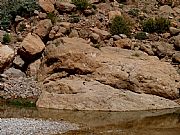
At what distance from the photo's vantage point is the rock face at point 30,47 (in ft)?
122

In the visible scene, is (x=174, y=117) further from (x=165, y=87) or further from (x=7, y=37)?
(x=7, y=37)

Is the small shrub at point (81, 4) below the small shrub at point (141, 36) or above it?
above

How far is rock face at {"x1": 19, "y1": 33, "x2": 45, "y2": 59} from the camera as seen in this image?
122ft

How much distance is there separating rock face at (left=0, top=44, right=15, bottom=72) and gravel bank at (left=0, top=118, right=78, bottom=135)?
10.8m

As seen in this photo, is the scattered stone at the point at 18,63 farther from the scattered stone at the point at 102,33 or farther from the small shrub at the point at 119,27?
the small shrub at the point at 119,27

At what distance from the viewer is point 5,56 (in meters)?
34.3

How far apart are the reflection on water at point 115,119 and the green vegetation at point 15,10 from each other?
57.6 feet

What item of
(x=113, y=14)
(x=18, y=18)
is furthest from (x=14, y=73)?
(x=113, y=14)

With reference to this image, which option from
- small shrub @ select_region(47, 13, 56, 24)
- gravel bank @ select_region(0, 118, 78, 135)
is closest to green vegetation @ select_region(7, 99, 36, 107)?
gravel bank @ select_region(0, 118, 78, 135)

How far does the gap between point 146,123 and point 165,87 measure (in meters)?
7.61

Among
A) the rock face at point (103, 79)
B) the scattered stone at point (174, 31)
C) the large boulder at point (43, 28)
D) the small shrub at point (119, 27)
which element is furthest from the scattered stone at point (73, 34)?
the scattered stone at point (174, 31)

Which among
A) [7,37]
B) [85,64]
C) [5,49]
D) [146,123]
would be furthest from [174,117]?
[7,37]

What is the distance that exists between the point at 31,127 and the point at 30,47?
1606 centimetres

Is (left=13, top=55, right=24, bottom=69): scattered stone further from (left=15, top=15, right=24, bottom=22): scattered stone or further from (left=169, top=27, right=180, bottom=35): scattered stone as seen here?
(left=169, top=27, right=180, bottom=35): scattered stone
